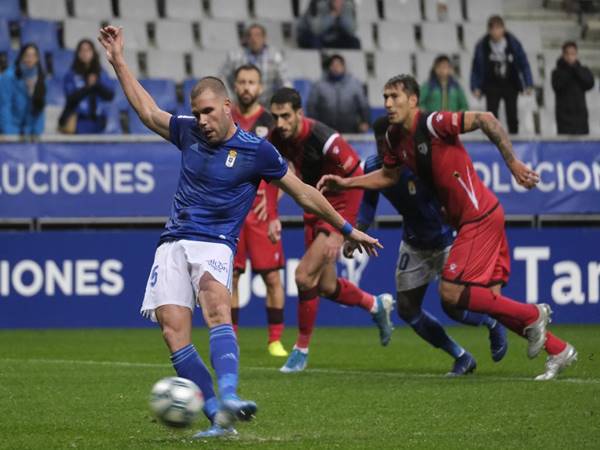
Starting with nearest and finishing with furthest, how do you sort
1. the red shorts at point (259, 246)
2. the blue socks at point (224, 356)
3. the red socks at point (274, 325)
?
the blue socks at point (224, 356), the red socks at point (274, 325), the red shorts at point (259, 246)

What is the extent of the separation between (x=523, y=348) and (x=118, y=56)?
7.10 meters

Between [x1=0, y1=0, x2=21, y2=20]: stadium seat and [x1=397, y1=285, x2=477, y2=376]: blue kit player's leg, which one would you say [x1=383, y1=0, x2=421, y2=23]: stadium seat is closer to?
[x1=0, y1=0, x2=21, y2=20]: stadium seat

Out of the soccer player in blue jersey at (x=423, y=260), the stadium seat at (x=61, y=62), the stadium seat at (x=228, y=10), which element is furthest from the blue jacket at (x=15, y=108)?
the soccer player in blue jersey at (x=423, y=260)

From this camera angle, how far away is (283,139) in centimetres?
1260

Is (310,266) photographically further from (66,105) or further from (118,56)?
(66,105)

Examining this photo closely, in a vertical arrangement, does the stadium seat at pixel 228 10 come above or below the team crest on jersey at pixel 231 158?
above

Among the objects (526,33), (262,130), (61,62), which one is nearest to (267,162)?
(262,130)

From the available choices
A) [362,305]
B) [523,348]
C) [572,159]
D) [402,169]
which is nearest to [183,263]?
[402,169]

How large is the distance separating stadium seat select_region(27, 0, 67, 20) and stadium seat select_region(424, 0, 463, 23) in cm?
584

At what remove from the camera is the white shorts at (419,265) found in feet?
39.4

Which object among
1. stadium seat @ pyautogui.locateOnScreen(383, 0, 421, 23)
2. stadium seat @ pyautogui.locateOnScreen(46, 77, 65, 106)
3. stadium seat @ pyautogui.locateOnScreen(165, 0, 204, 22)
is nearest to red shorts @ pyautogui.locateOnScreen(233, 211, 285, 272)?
stadium seat @ pyautogui.locateOnScreen(46, 77, 65, 106)

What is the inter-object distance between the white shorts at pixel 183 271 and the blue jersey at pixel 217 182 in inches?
2.7

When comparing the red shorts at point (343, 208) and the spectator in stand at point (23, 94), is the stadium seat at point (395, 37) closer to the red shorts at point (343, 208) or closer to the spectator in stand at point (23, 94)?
the spectator in stand at point (23, 94)

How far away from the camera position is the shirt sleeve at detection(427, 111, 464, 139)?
35.8ft
